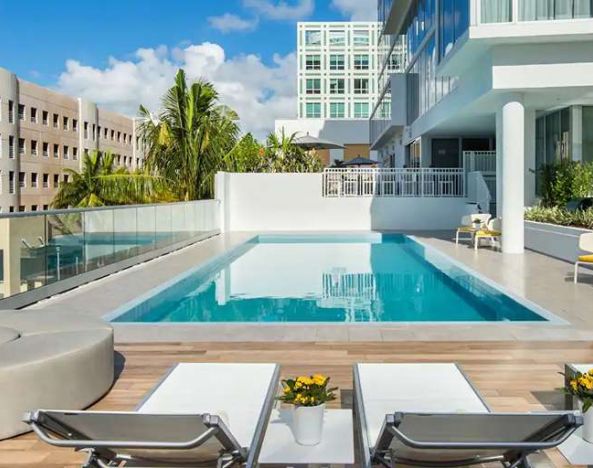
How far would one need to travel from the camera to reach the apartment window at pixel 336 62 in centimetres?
7294

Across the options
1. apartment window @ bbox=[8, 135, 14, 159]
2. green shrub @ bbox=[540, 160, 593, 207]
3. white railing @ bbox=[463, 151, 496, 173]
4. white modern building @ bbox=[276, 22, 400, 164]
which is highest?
white modern building @ bbox=[276, 22, 400, 164]

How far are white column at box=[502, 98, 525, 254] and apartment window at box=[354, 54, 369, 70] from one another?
61260 mm

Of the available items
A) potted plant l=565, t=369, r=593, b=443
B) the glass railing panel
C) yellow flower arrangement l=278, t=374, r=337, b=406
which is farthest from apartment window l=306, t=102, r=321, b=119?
yellow flower arrangement l=278, t=374, r=337, b=406

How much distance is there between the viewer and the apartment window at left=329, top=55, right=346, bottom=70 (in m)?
72.9

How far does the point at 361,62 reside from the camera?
73.5 m

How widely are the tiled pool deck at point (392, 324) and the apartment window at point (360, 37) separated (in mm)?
63206

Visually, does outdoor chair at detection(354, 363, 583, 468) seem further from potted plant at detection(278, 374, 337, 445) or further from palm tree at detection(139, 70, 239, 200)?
palm tree at detection(139, 70, 239, 200)

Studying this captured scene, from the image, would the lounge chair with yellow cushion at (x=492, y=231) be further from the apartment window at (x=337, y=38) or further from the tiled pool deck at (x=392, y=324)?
the apartment window at (x=337, y=38)

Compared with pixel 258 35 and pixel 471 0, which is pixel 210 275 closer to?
pixel 471 0

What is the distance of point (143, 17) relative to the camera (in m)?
38.7

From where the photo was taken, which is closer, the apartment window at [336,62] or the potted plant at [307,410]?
the potted plant at [307,410]

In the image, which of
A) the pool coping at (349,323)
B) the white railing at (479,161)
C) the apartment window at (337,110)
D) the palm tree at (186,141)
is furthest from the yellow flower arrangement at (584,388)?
the apartment window at (337,110)

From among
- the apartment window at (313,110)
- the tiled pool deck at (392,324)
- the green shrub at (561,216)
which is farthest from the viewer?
the apartment window at (313,110)

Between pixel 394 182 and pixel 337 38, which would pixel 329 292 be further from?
pixel 337 38
